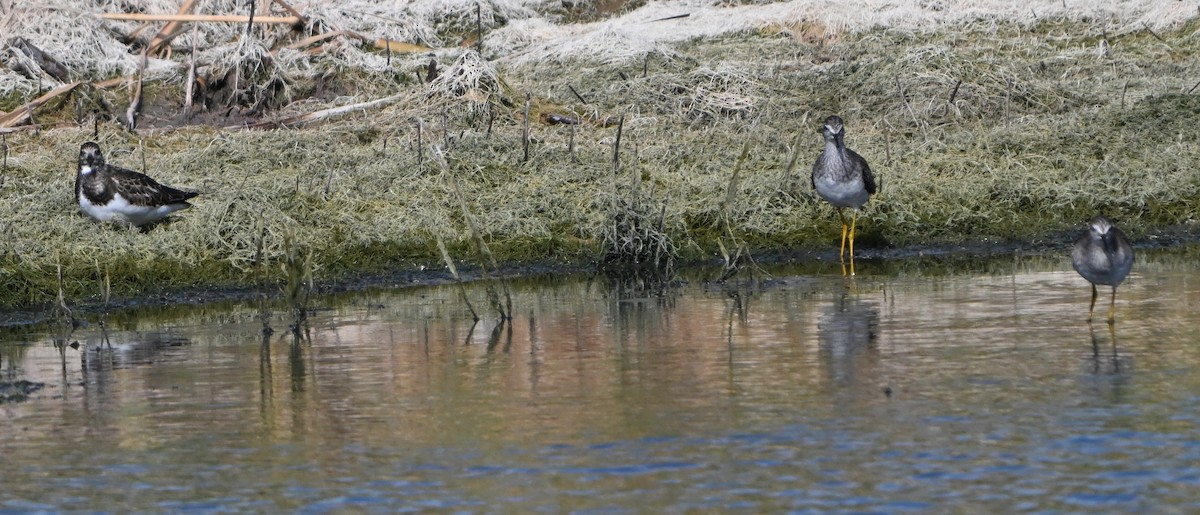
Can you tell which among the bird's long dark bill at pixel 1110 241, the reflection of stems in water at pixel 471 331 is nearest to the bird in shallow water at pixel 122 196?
the reflection of stems in water at pixel 471 331

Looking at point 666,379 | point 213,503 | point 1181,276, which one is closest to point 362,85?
point 1181,276

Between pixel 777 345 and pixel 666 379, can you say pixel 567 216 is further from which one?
pixel 666 379

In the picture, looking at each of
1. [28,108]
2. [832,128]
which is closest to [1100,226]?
[832,128]

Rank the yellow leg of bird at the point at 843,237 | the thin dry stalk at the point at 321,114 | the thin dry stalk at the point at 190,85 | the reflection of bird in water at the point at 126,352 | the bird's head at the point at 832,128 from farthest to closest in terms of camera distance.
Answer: the thin dry stalk at the point at 190,85, the thin dry stalk at the point at 321,114, the bird's head at the point at 832,128, the yellow leg of bird at the point at 843,237, the reflection of bird in water at the point at 126,352

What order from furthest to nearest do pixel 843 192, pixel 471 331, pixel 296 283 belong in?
pixel 843 192 → pixel 296 283 → pixel 471 331

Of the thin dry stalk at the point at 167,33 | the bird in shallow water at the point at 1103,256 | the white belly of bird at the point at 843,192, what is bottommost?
the bird in shallow water at the point at 1103,256

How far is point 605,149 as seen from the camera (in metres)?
17.7

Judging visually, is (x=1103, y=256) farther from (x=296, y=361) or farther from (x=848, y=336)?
(x=296, y=361)

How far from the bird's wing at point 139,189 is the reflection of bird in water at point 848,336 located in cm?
586

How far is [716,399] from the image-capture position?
848cm

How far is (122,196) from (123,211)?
0.13 m

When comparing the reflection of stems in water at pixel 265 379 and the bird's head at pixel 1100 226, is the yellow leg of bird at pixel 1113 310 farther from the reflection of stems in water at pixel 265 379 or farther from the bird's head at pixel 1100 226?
the reflection of stems in water at pixel 265 379

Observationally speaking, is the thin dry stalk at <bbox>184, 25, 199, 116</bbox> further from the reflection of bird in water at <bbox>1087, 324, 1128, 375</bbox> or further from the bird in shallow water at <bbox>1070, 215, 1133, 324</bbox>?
the reflection of bird in water at <bbox>1087, 324, 1128, 375</bbox>

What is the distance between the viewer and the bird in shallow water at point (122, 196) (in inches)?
548
